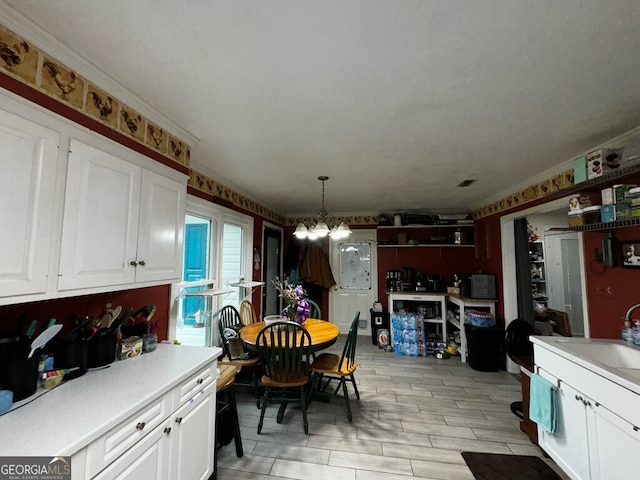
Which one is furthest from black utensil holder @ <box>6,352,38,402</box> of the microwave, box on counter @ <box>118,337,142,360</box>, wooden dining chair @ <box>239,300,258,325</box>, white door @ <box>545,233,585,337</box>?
white door @ <box>545,233,585,337</box>

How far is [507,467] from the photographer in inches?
76.7

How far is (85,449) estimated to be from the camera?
91 centimetres

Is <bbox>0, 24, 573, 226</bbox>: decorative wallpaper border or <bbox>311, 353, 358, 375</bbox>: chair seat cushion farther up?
<bbox>0, 24, 573, 226</bbox>: decorative wallpaper border

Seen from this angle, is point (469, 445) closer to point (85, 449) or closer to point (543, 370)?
point (543, 370)

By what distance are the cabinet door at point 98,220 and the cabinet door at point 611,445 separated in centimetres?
276

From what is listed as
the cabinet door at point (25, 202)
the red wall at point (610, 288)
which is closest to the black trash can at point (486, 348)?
the red wall at point (610, 288)

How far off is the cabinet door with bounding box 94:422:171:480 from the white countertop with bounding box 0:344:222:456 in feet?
0.54

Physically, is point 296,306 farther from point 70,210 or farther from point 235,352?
point 70,210

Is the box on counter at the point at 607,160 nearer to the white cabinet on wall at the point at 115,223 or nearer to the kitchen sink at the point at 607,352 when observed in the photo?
the kitchen sink at the point at 607,352

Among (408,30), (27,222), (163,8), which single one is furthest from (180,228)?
(408,30)

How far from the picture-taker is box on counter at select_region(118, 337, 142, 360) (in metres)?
1.60

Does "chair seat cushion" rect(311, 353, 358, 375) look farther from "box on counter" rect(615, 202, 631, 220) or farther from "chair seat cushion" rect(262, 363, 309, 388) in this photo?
"box on counter" rect(615, 202, 631, 220)

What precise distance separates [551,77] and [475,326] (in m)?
3.28

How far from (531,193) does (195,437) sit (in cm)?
391
